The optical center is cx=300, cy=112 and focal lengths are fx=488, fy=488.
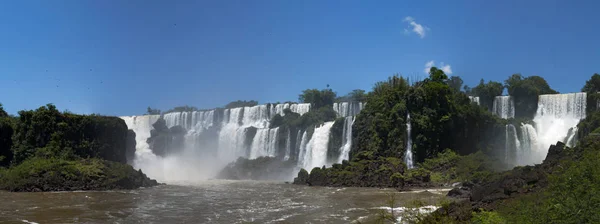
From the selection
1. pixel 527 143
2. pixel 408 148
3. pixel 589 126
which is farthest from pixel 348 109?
pixel 589 126

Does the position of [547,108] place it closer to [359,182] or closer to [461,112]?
[461,112]

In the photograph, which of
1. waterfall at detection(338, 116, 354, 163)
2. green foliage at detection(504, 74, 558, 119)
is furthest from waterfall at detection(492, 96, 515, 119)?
waterfall at detection(338, 116, 354, 163)

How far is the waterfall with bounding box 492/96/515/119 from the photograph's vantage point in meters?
50.2

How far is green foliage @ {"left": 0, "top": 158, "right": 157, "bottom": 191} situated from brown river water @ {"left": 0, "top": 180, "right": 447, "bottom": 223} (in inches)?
78.5

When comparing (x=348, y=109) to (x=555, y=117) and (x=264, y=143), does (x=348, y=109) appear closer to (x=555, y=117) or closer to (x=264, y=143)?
(x=264, y=143)

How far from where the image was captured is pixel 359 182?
3303 centimetres

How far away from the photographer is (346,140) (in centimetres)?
4475

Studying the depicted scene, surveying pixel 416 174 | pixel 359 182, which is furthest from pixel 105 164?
pixel 416 174

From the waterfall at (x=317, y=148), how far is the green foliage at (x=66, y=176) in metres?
17.5

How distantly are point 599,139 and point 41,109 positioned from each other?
35.4 metres

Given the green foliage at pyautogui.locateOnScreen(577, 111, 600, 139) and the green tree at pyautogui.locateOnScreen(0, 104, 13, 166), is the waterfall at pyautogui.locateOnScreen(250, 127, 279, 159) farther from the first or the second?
the green foliage at pyautogui.locateOnScreen(577, 111, 600, 139)

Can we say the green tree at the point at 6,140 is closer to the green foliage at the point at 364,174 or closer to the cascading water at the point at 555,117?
the green foliage at the point at 364,174

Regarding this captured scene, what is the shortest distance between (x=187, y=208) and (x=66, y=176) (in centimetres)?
1370

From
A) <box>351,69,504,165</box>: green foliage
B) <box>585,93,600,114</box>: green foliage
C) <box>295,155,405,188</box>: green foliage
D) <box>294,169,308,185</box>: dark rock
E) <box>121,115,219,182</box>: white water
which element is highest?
<box>585,93,600,114</box>: green foliage
